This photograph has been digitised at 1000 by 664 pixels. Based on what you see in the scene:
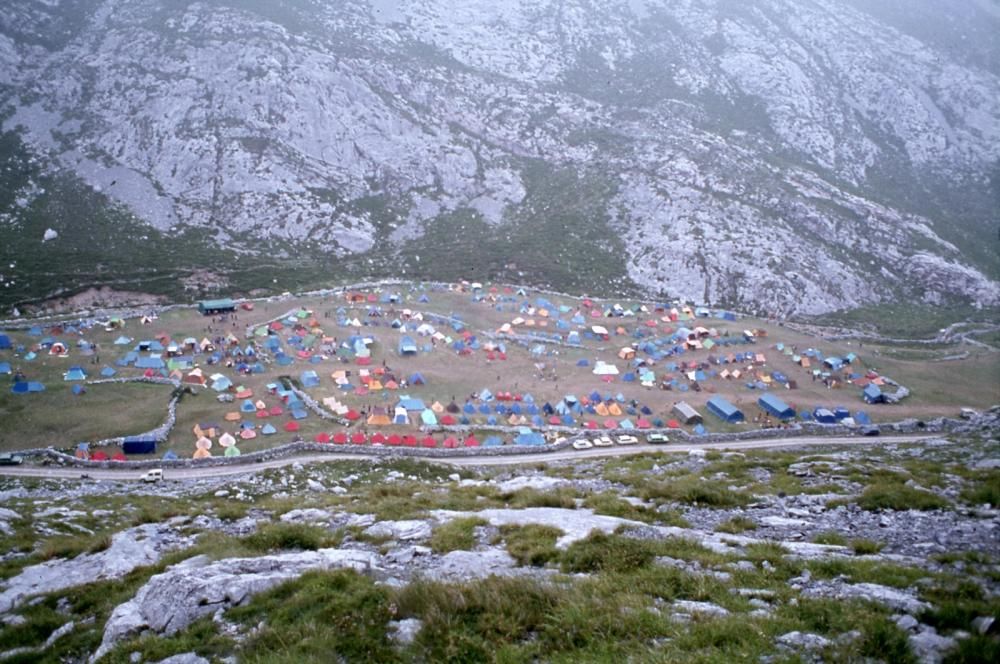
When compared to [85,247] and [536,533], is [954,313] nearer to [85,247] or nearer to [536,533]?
[536,533]

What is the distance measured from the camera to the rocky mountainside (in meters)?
71.6

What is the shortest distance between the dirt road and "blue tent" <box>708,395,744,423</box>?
121 inches

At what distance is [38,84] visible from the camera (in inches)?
3088

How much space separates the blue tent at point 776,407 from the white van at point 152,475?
4243cm

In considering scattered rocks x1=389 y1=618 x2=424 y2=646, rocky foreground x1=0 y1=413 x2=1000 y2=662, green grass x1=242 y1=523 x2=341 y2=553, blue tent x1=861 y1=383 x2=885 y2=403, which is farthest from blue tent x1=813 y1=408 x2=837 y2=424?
scattered rocks x1=389 y1=618 x2=424 y2=646

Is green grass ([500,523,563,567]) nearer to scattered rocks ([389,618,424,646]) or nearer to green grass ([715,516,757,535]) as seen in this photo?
scattered rocks ([389,618,424,646])

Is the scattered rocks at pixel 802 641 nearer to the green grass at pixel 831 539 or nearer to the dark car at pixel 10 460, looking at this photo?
the green grass at pixel 831 539

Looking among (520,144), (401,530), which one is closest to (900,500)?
(401,530)

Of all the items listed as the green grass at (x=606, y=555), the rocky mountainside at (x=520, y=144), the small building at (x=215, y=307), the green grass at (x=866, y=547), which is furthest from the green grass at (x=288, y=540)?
the rocky mountainside at (x=520, y=144)

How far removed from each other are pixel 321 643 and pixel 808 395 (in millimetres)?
48066

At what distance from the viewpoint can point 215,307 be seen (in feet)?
176

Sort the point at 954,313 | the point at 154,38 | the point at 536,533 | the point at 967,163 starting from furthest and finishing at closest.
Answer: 1. the point at 967,163
2. the point at 154,38
3. the point at 954,313
4. the point at 536,533

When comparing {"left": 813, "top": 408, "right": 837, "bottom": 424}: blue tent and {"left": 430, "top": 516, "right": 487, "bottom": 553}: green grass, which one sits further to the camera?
{"left": 813, "top": 408, "right": 837, "bottom": 424}: blue tent

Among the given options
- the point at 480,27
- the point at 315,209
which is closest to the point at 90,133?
the point at 315,209
